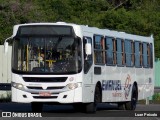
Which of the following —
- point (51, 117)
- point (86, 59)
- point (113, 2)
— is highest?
point (113, 2)

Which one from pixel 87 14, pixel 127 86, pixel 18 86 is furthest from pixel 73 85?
pixel 87 14

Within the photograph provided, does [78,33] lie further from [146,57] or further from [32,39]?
A: [146,57]

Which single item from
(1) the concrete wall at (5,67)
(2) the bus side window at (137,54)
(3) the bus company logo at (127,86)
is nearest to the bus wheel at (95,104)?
(3) the bus company logo at (127,86)

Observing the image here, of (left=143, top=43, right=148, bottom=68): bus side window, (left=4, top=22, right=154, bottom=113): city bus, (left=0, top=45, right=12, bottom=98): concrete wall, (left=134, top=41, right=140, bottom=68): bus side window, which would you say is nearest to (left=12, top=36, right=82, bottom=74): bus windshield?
(left=4, top=22, right=154, bottom=113): city bus

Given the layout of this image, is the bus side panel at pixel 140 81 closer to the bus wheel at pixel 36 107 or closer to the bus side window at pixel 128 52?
the bus side window at pixel 128 52

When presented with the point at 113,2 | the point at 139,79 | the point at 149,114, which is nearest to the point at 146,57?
the point at 139,79

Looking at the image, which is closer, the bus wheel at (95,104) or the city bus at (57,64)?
the city bus at (57,64)

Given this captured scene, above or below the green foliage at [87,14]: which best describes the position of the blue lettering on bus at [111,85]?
below

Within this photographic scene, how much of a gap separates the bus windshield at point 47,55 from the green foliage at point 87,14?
82.2 ft

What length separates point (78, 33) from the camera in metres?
25.2

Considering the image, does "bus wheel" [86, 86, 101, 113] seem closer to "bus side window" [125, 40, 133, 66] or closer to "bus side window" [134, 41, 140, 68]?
"bus side window" [125, 40, 133, 66]

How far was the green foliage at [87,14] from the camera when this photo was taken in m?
52.0

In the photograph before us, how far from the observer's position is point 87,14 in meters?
59.7

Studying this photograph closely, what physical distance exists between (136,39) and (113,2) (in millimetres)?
36876
